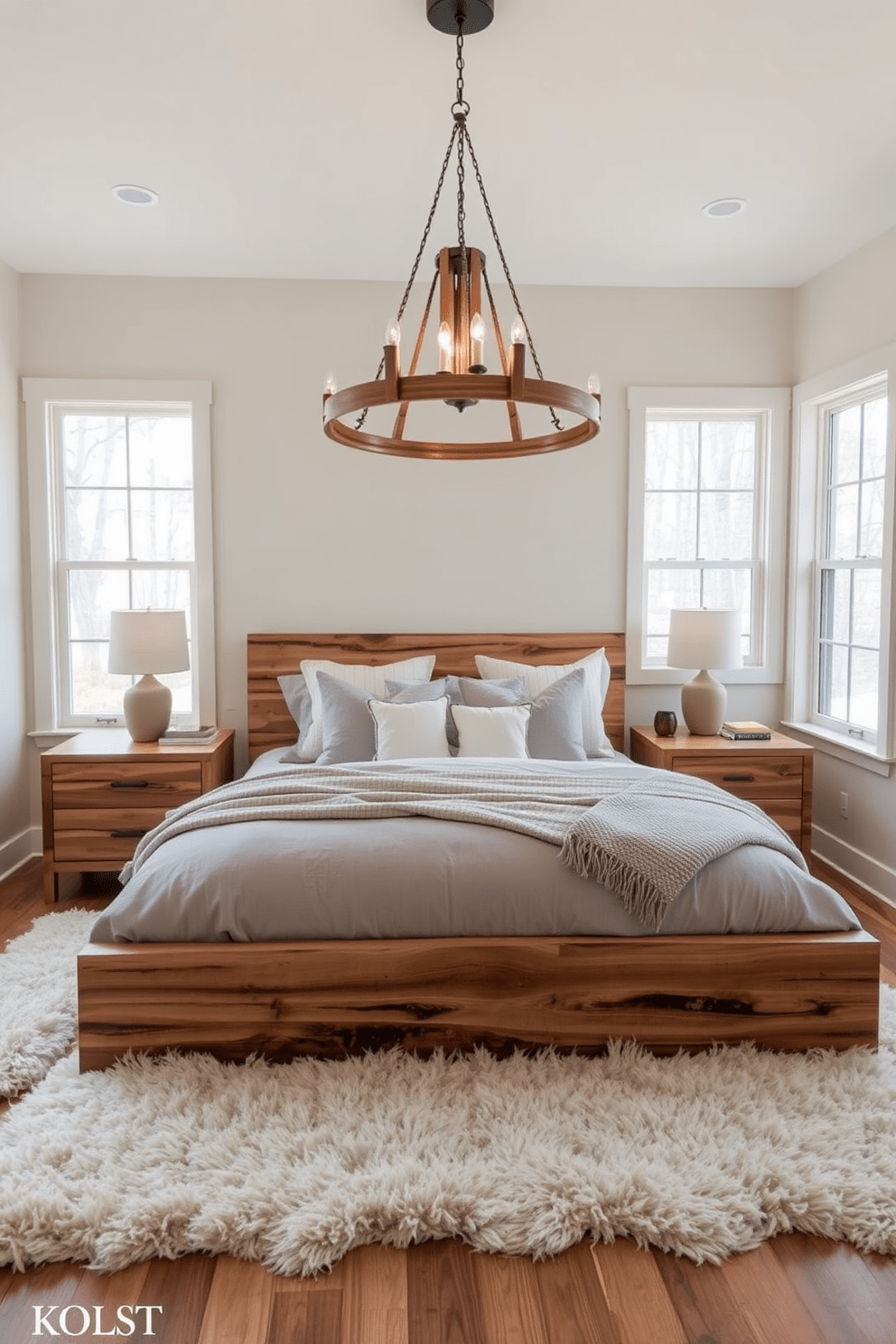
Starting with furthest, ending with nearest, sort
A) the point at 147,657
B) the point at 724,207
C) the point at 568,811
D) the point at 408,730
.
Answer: the point at 147,657 → the point at 408,730 → the point at 724,207 → the point at 568,811

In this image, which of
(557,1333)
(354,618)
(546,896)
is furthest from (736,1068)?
(354,618)

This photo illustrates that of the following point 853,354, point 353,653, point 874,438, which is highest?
point 853,354

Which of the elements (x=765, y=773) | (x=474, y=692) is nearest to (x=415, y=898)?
(x=474, y=692)

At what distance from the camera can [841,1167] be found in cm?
183

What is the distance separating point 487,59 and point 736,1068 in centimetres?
280

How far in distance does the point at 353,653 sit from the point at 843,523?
2420 mm

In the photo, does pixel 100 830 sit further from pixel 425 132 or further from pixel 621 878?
pixel 425 132

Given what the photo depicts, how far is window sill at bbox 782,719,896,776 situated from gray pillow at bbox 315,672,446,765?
181cm

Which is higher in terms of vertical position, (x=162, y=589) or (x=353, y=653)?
(x=162, y=589)

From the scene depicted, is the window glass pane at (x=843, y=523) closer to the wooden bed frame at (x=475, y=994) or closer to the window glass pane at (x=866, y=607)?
the window glass pane at (x=866, y=607)

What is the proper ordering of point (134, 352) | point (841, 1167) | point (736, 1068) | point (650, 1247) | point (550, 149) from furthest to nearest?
point (134, 352) → point (550, 149) → point (736, 1068) → point (841, 1167) → point (650, 1247)

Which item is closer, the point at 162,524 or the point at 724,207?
the point at 724,207

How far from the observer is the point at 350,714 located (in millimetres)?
3676

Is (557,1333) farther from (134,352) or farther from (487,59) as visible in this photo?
(134,352)
